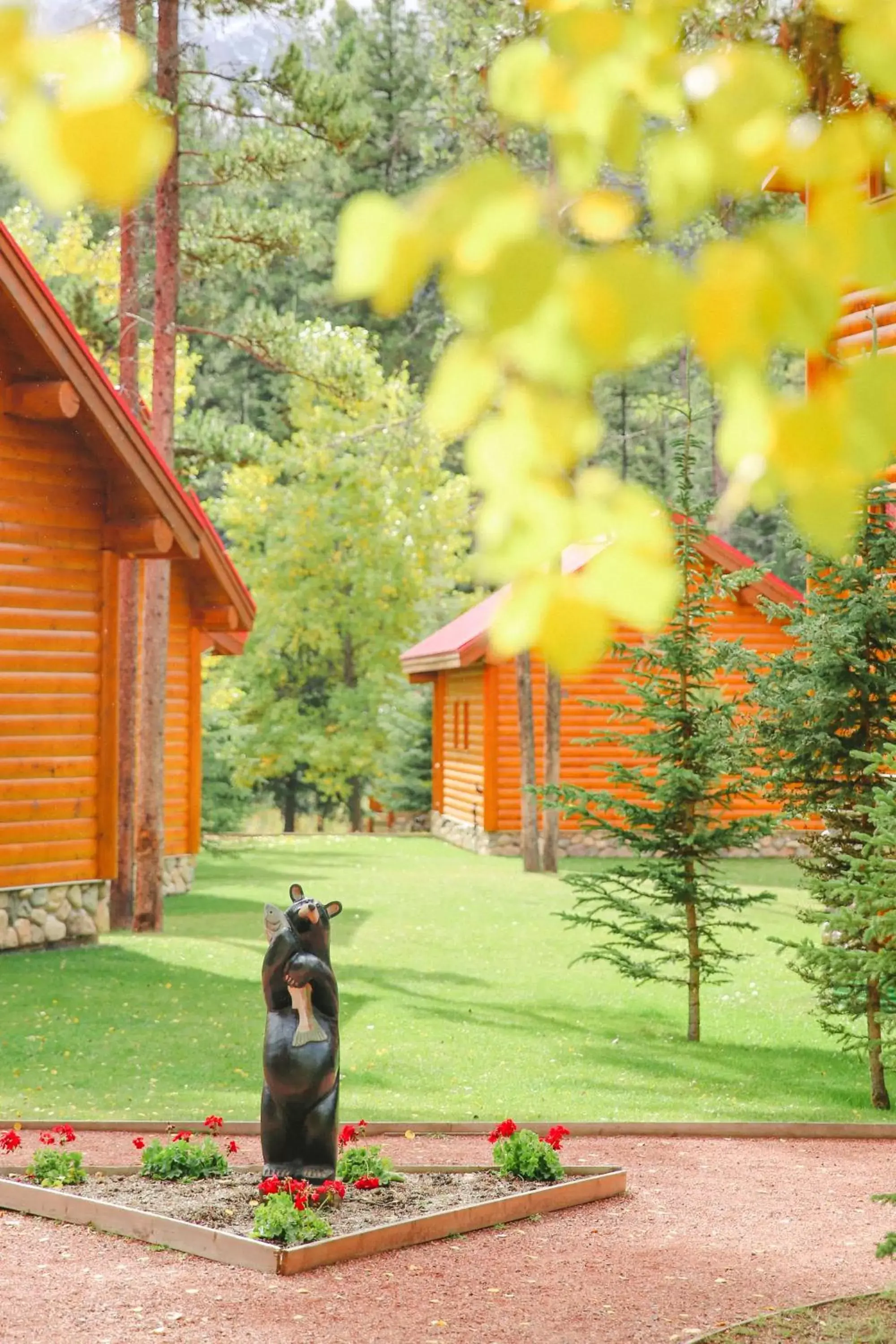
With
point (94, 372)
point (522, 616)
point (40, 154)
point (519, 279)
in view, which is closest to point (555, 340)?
point (519, 279)

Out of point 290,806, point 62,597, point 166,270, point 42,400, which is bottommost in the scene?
point 290,806

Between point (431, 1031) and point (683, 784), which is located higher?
point (683, 784)

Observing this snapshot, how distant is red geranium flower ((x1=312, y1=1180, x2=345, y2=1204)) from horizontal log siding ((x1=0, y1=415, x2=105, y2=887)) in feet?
27.2

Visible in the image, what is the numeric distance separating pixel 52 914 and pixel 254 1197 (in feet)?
28.2

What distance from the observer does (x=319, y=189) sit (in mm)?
47625

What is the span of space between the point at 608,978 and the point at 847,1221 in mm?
7645

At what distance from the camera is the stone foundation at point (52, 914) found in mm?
14742

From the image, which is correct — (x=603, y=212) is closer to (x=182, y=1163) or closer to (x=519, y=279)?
(x=519, y=279)

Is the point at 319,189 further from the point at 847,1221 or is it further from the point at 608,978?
the point at 847,1221

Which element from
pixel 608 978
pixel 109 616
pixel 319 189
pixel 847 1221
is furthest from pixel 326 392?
pixel 319 189

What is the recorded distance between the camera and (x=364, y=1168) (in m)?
7.47

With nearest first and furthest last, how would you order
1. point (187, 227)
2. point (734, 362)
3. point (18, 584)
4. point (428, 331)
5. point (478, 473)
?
point (734, 362)
point (478, 473)
point (18, 584)
point (187, 227)
point (428, 331)

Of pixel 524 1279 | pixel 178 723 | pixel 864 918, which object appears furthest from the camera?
pixel 178 723

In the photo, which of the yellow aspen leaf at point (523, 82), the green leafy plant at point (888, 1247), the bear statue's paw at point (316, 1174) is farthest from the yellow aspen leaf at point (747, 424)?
the bear statue's paw at point (316, 1174)
